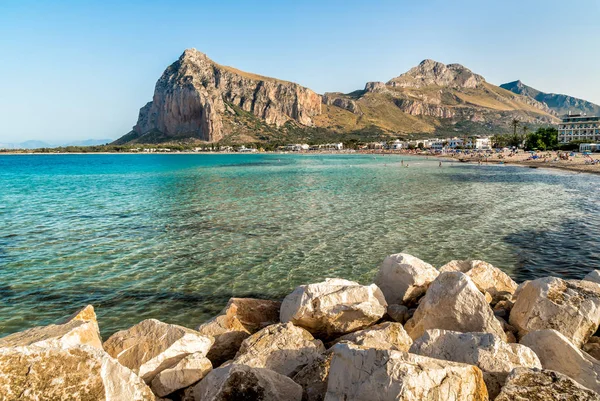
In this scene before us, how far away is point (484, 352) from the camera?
5.05 meters

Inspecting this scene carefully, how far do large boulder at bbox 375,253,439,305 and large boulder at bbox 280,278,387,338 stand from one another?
1.55m

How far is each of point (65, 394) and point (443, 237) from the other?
1766 centimetres

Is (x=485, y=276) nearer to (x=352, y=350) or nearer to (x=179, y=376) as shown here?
(x=352, y=350)

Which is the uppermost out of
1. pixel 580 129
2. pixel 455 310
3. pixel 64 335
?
pixel 580 129

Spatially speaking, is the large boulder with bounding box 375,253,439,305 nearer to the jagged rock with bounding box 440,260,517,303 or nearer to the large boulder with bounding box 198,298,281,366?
the jagged rock with bounding box 440,260,517,303

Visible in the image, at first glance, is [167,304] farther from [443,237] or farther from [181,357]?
[443,237]

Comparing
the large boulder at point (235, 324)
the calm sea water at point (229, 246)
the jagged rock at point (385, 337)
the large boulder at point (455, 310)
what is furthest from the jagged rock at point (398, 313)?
the calm sea water at point (229, 246)

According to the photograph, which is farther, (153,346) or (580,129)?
(580,129)

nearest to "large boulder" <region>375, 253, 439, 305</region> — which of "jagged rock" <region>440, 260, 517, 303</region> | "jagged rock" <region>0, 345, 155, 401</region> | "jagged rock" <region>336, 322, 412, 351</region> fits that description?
"jagged rock" <region>440, 260, 517, 303</region>

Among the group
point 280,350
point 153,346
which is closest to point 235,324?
point 153,346

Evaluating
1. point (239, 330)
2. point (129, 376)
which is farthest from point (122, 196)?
point (129, 376)

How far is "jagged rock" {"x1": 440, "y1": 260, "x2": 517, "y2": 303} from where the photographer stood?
988cm

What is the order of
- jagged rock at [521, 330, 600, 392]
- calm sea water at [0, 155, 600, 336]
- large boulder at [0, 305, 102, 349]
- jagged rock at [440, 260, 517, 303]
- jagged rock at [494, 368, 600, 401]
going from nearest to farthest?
jagged rock at [494, 368, 600, 401], jagged rock at [521, 330, 600, 392], large boulder at [0, 305, 102, 349], jagged rock at [440, 260, 517, 303], calm sea water at [0, 155, 600, 336]

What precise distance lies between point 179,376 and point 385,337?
3.36 metres
